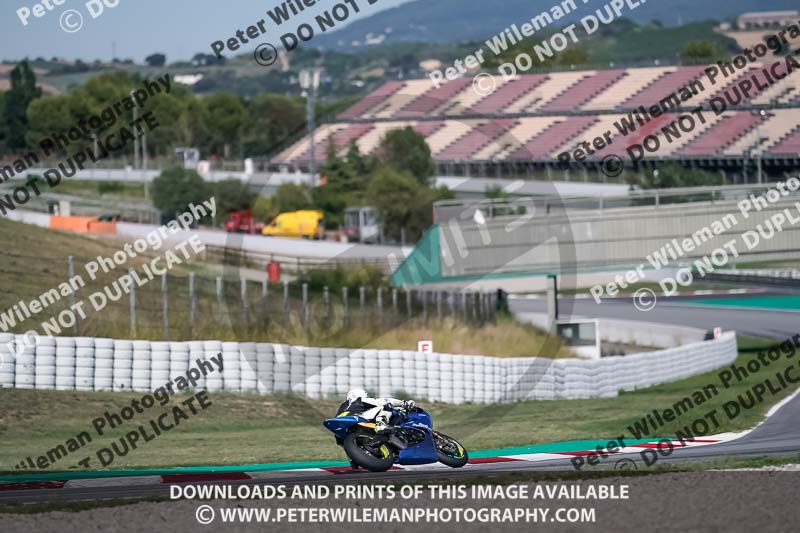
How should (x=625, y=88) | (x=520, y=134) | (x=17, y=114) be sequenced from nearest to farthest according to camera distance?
1. (x=520, y=134)
2. (x=625, y=88)
3. (x=17, y=114)

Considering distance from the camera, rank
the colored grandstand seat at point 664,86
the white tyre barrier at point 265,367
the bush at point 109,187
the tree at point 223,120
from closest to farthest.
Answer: the white tyre barrier at point 265,367 → the colored grandstand seat at point 664,86 → the bush at point 109,187 → the tree at point 223,120

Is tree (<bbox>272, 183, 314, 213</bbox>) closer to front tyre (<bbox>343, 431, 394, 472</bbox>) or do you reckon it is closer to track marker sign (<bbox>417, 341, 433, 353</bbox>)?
track marker sign (<bbox>417, 341, 433, 353</bbox>)

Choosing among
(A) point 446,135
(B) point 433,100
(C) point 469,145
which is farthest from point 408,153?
(B) point 433,100

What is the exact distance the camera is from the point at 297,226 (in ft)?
180

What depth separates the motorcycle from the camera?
1358 cm

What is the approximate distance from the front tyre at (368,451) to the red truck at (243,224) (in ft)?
135

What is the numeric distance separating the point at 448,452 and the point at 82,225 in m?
39.7

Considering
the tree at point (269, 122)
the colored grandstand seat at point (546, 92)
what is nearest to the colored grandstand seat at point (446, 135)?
the colored grandstand seat at point (546, 92)

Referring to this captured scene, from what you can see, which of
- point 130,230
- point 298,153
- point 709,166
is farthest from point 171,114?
point 709,166

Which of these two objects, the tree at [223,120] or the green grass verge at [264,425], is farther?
the tree at [223,120]

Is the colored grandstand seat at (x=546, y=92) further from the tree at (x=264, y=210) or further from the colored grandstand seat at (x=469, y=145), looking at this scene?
the tree at (x=264, y=210)

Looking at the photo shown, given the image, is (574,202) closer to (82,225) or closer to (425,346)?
(425,346)

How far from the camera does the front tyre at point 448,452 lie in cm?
1452

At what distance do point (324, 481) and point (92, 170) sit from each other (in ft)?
230
